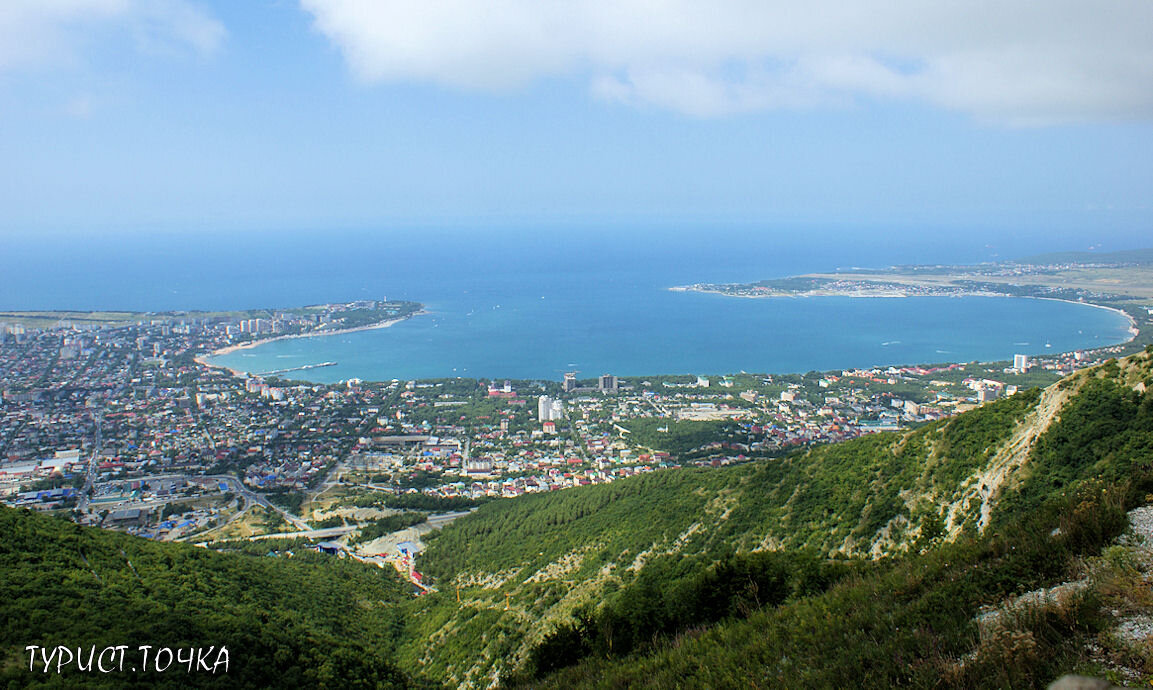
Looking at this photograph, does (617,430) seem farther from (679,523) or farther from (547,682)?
(547,682)

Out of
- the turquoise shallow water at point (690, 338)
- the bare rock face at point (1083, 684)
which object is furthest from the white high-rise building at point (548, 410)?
the bare rock face at point (1083, 684)

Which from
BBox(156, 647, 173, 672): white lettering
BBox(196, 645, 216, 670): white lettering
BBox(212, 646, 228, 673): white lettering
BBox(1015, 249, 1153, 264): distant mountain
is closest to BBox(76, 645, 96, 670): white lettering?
BBox(156, 647, 173, 672): white lettering

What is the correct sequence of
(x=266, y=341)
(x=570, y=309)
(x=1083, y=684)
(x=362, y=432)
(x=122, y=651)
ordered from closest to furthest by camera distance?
1. (x=1083, y=684)
2. (x=122, y=651)
3. (x=362, y=432)
4. (x=266, y=341)
5. (x=570, y=309)

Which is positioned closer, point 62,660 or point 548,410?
point 62,660

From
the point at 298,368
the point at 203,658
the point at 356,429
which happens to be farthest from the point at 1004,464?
the point at 298,368

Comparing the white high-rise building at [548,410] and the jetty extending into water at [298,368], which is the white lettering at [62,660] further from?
the jetty extending into water at [298,368]

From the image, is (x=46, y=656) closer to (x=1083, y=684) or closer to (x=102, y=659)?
(x=102, y=659)

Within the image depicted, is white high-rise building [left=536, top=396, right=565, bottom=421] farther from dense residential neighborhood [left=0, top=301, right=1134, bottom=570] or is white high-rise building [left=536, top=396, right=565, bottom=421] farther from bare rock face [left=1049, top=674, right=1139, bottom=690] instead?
bare rock face [left=1049, top=674, right=1139, bottom=690]
